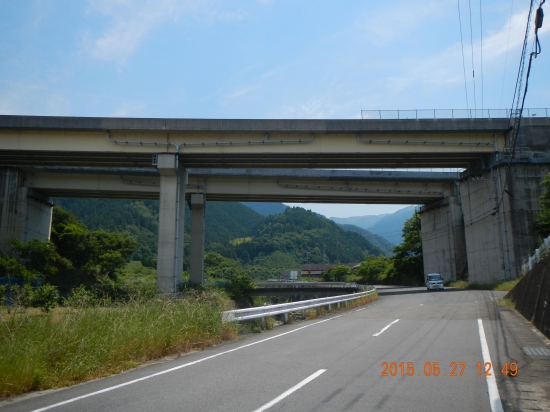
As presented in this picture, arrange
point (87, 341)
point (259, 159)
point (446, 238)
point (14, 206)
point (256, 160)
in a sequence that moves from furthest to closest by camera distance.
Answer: point (446, 238)
point (14, 206)
point (256, 160)
point (259, 159)
point (87, 341)

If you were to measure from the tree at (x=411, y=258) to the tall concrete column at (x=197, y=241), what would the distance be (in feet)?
138

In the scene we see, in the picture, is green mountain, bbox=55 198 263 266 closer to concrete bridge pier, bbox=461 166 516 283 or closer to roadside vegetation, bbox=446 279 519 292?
roadside vegetation, bbox=446 279 519 292

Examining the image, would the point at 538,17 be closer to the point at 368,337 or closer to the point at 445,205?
the point at 368,337

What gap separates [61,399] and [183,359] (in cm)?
358

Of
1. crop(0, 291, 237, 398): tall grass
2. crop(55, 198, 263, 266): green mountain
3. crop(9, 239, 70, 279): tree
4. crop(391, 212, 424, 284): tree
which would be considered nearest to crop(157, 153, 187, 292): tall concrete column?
crop(9, 239, 70, 279): tree

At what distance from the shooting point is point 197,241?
42.8 metres

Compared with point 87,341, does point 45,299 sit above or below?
above

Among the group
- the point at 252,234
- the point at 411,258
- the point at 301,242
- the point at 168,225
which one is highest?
the point at 252,234

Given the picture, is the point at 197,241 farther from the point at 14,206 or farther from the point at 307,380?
the point at 307,380

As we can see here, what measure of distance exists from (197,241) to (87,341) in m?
34.2

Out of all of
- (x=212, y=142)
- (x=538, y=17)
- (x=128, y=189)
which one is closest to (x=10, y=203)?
(x=128, y=189)

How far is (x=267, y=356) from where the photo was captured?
9.77m

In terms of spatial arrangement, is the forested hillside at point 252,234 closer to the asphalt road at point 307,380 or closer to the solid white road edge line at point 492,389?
the asphalt road at point 307,380

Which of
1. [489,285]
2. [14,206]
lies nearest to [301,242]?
[489,285]
